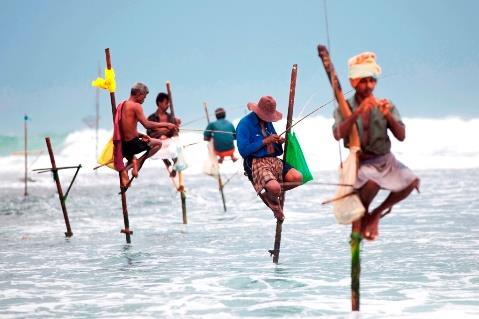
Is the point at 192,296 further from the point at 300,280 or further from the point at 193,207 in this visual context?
the point at 193,207

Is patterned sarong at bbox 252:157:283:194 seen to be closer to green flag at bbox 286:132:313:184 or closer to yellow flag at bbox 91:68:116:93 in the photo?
green flag at bbox 286:132:313:184

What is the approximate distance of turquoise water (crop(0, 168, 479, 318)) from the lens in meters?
7.90

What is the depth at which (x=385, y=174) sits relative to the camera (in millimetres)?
5766

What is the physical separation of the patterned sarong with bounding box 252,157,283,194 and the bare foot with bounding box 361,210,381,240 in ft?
10.6

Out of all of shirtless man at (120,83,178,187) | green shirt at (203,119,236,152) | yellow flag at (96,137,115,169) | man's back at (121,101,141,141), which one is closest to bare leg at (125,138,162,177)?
shirtless man at (120,83,178,187)

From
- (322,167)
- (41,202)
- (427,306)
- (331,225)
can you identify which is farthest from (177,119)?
(322,167)

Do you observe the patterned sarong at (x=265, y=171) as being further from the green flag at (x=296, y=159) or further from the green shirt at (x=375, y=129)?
the green shirt at (x=375, y=129)

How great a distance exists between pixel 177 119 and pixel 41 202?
1162 cm

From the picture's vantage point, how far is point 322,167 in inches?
1870

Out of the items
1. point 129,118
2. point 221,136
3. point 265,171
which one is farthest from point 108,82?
point 221,136

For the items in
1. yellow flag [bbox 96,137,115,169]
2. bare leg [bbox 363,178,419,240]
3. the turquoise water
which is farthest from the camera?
yellow flag [bbox 96,137,115,169]

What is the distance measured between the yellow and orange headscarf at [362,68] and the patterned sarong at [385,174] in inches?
21.7

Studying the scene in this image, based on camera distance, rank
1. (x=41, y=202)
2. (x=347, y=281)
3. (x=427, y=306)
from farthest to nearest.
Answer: (x=41, y=202)
(x=347, y=281)
(x=427, y=306)

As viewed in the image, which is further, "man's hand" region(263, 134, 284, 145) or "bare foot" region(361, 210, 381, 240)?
"man's hand" region(263, 134, 284, 145)
